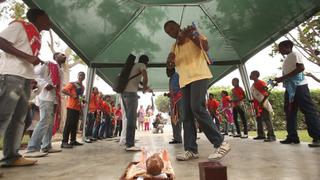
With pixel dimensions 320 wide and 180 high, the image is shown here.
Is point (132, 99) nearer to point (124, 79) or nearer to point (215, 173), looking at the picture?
point (124, 79)

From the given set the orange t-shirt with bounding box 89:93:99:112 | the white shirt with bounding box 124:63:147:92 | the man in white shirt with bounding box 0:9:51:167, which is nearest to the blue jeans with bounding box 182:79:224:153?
the white shirt with bounding box 124:63:147:92

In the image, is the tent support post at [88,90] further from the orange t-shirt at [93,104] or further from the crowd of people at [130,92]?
the crowd of people at [130,92]

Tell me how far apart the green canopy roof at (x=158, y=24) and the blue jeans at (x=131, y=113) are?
2.08 meters

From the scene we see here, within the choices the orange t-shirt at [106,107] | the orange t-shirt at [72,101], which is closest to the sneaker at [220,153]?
the orange t-shirt at [72,101]

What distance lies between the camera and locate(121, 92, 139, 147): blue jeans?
14.5ft

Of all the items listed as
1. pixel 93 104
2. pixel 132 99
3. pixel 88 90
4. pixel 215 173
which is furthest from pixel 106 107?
pixel 215 173

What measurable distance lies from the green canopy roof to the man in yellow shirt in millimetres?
2447

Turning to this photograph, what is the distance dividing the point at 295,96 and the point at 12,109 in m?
4.30

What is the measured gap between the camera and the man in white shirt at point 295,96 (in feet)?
14.7

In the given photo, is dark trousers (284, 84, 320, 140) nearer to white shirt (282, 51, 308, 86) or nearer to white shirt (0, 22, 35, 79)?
white shirt (282, 51, 308, 86)

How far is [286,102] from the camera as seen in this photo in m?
5.09

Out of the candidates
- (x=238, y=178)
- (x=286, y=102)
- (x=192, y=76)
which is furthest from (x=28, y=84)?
(x=286, y=102)

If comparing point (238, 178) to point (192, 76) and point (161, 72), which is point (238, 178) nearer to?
point (192, 76)

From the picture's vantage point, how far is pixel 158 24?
730 cm
